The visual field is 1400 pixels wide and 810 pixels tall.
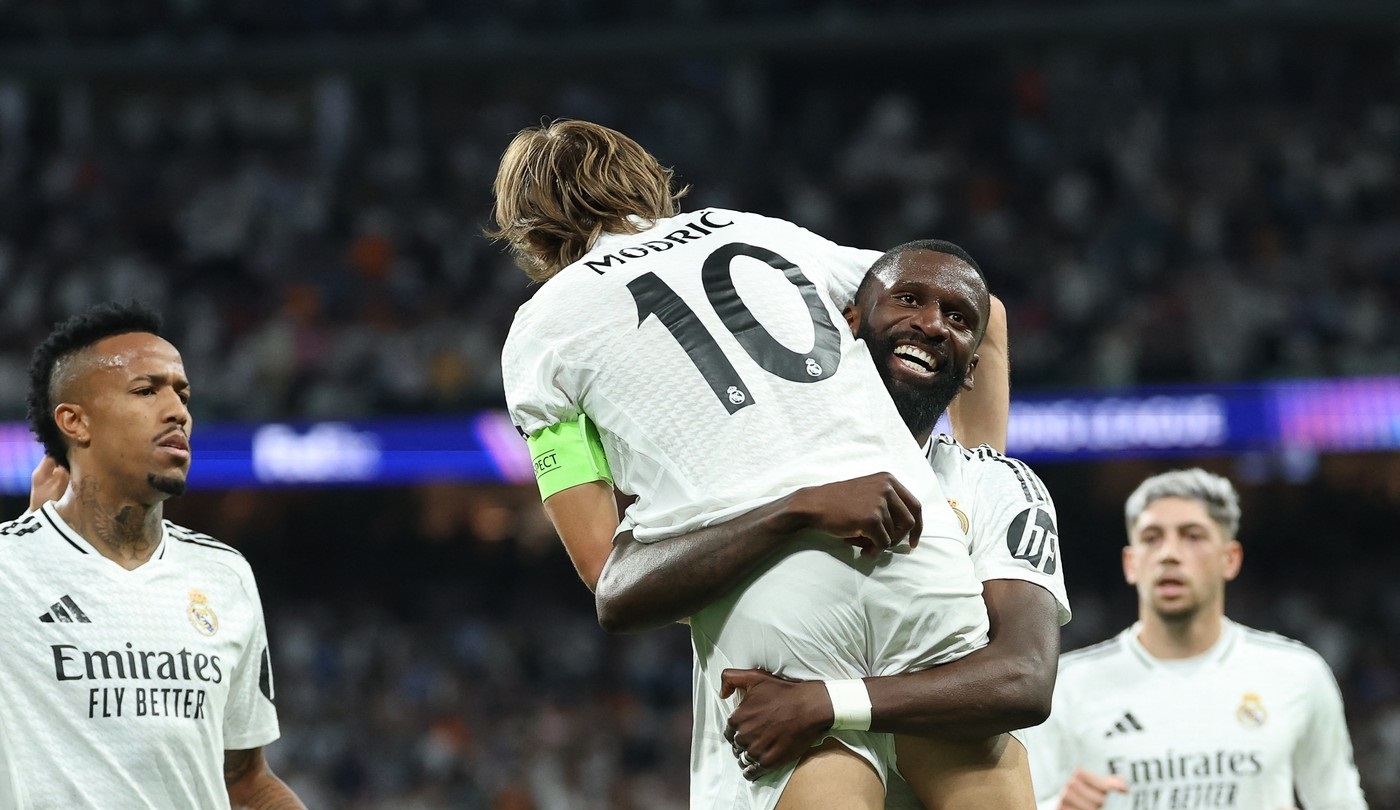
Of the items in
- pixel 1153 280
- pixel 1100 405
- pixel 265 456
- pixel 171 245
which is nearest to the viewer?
pixel 1100 405

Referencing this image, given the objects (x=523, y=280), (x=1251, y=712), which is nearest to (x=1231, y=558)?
(x=1251, y=712)

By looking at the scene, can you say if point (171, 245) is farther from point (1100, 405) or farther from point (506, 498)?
point (1100, 405)

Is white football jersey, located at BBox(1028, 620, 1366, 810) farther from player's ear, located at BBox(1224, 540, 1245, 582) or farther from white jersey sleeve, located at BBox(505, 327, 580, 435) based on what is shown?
white jersey sleeve, located at BBox(505, 327, 580, 435)

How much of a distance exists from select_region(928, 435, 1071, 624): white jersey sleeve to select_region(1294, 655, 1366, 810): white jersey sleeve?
2609mm

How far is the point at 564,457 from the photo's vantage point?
11.4 ft

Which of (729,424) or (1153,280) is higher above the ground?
(1153,280)

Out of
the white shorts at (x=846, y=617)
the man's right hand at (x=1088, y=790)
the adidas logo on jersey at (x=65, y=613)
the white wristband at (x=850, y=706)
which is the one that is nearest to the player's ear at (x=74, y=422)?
the adidas logo on jersey at (x=65, y=613)

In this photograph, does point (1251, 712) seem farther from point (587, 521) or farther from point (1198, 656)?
point (587, 521)

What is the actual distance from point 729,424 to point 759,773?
26.9 inches

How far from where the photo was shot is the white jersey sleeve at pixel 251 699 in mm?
4215

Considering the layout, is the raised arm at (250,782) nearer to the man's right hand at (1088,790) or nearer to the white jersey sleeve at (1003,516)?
the white jersey sleeve at (1003,516)

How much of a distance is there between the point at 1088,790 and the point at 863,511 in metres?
2.59

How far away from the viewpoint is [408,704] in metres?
16.9

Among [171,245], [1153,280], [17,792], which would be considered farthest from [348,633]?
[17,792]
